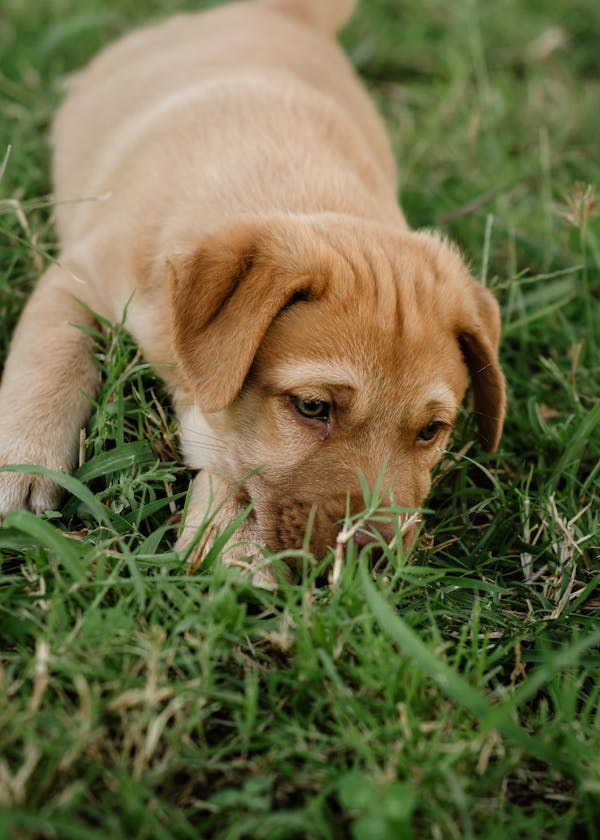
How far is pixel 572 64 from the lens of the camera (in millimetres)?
7141

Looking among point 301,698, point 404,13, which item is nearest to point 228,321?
point 301,698

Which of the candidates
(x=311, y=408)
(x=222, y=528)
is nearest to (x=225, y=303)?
(x=311, y=408)

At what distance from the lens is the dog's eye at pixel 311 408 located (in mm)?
2900

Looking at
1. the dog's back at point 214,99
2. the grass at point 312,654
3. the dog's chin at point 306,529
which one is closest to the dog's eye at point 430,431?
the grass at point 312,654

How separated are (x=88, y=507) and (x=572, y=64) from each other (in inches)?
233

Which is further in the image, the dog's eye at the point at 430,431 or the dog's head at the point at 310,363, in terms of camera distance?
the dog's eye at the point at 430,431

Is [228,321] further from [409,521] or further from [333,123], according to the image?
[333,123]

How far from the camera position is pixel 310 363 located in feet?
9.31

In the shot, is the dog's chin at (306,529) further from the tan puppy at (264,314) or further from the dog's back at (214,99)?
the dog's back at (214,99)

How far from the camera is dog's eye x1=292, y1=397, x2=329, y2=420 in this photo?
290 cm

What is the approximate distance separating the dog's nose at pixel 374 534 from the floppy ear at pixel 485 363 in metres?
0.87

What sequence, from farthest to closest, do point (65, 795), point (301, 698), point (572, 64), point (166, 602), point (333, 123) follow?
point (572, 64), point (333, 123), point (166, 602), point (301, 698), point (65, 795)

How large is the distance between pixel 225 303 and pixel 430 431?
886 millimetres

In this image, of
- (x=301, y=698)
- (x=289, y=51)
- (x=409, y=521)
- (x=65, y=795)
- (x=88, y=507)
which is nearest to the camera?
(x=65, y=795)
